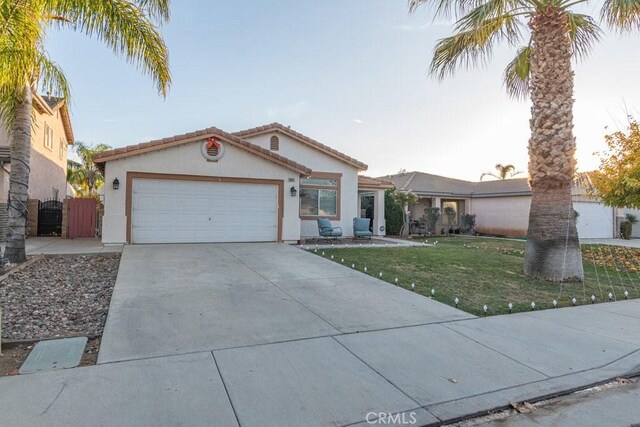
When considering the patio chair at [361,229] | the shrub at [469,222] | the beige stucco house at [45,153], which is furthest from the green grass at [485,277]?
the beige stucco house at [45,153]

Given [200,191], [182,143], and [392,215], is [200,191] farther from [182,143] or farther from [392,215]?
[392,215]

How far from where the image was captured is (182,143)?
1236 centimetres

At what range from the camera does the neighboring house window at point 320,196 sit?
16391 millimetres

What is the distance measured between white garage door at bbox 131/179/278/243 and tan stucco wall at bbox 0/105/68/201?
226 inches

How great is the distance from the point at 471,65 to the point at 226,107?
10265mm

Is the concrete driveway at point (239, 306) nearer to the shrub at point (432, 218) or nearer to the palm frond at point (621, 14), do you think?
the palm frond at point (621, 14)

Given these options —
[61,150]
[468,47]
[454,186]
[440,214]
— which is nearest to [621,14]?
[468,47]

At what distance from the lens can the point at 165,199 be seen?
1227cm

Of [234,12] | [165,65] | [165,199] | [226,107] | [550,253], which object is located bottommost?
[550,253]

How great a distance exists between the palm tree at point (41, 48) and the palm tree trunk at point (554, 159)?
8794mm

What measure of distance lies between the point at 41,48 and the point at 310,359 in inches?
387

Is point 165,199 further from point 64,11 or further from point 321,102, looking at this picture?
point 321,102

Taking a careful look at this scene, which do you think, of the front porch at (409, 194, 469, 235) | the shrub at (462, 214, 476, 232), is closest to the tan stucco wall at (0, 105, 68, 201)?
the front porch at (409, 194, 469, 235)

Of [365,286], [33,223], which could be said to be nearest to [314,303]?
[365,286]
